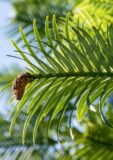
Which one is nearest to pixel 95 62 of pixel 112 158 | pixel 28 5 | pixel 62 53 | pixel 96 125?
pixel 62 53

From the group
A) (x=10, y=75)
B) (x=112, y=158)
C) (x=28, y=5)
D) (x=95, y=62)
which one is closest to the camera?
(x=95, y=62)

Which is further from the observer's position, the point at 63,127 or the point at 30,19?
the point at 30,19

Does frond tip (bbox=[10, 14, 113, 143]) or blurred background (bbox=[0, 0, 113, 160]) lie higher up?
frond tip (bbox=[10, 14, 113, 143])

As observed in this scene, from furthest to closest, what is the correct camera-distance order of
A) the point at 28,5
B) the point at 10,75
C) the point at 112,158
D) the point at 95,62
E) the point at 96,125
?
the point at 28,5
the point at 10,75
the point at 96,125
the point at 112,158
the point at 95,62

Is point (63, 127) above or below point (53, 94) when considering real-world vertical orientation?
below

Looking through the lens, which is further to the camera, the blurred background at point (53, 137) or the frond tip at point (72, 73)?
the blurred background at point (53, 137)

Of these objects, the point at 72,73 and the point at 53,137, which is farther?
the point at 53,137

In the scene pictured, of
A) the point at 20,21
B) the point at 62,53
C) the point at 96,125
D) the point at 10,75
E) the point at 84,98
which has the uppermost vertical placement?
the point at 62,53

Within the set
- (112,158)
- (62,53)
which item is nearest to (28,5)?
(112,158)

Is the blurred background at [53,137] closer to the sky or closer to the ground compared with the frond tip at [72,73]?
closer to the ground

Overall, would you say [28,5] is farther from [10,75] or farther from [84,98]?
[84,98]

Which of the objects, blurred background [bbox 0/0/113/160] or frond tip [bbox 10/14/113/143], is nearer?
frond tip [bbox 10/14/113/143]
